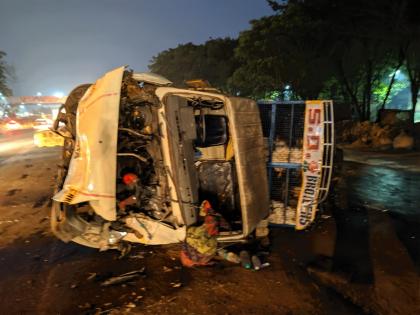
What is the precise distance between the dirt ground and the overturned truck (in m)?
0.36

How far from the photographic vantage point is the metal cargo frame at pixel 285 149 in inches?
192

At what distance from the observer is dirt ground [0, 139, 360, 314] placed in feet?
10.8

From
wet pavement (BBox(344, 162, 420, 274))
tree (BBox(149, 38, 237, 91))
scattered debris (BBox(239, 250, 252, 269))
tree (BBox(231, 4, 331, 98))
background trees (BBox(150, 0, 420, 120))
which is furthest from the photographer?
tree (BBox(149, 38, 237, 91))

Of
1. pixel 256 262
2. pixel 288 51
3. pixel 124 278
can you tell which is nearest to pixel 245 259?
pixel 256 262

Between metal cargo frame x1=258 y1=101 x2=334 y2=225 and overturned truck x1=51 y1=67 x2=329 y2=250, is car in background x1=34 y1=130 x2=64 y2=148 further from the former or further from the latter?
metal cargo frame x1=258 y1=101 x2=334 y2=225

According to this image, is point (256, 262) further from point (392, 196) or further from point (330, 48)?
point (330, 48)

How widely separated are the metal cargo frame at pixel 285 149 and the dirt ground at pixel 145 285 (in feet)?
3.66

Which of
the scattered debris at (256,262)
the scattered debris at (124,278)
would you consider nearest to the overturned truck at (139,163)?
the scattered debris at (256,262)

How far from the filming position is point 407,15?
12688 millimetres

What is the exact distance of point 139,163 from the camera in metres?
4.36

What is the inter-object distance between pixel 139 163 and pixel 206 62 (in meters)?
23.6

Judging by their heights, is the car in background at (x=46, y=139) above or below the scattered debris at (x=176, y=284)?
above

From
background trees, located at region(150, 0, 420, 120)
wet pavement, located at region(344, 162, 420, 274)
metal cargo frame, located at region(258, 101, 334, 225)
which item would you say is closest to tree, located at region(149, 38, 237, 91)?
background trees, located at region(150, 0, 420, 120)

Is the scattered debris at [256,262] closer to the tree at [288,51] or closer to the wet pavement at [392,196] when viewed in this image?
the wet pavement at [392,196]
